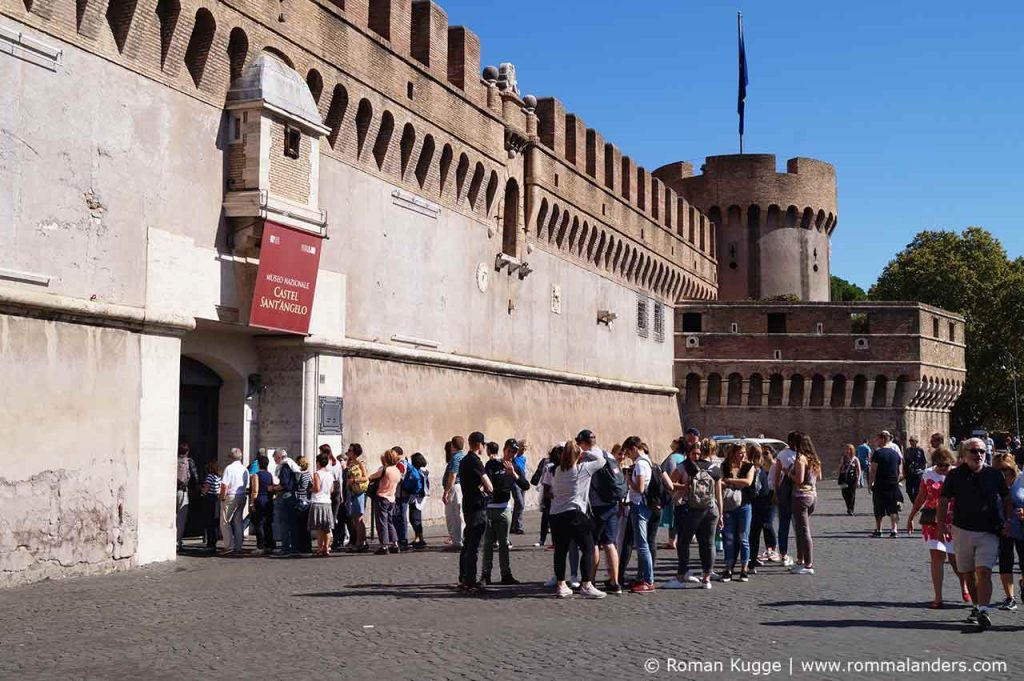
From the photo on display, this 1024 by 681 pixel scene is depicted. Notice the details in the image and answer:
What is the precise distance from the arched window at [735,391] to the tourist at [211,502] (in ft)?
97.9

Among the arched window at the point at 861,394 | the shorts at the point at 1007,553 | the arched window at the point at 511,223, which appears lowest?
the shorts at the point at 1007,553

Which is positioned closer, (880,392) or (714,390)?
(714,390)

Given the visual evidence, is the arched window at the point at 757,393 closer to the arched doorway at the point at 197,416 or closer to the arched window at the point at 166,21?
the arched doorway at the point at 197,416

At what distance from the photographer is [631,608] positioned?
31.6 ft

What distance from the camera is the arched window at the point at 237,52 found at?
48.6 feet

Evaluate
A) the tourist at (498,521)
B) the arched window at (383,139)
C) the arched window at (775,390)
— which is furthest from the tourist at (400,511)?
the arched window at (775,390)

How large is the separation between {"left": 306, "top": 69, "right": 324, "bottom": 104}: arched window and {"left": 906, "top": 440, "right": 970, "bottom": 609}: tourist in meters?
10.4

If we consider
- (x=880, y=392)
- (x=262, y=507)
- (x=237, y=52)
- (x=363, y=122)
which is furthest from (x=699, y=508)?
(x=880, y=392)

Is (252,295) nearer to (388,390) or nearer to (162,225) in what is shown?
(162,225)

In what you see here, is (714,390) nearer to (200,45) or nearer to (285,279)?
(285,279)

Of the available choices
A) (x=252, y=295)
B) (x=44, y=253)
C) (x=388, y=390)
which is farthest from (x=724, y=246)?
(x=44, y=253)

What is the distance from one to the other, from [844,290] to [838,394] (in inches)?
1580

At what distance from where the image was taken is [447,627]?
28.1 ft

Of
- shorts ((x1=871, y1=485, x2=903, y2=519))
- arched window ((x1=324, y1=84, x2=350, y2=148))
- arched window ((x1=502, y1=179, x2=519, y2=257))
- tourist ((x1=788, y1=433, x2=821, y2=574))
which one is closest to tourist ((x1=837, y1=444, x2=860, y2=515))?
shorts ((x1=871, y1=485, x2=903, y2=519))
